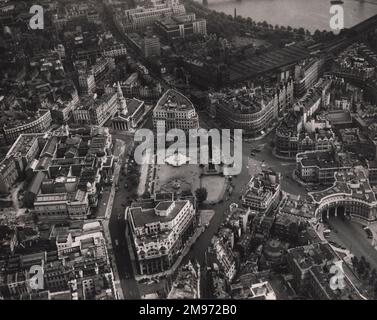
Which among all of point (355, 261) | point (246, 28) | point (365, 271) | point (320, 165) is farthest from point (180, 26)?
point (365, 271)

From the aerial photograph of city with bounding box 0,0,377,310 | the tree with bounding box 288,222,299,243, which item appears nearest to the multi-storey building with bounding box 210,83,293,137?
the aerial photograph of city with bounding box 0,0,377,310

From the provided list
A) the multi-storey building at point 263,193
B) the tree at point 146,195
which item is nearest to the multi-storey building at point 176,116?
the tree at point 146,195

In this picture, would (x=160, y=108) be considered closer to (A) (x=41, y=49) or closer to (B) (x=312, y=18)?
(A) (x=41, y=49)

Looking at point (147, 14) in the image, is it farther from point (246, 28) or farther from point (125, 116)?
point (125, 116)

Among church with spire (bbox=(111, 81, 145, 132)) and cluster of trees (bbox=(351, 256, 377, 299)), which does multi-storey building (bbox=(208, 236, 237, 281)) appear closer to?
cluster of trees (bbox=(351, 256, 377, 299))

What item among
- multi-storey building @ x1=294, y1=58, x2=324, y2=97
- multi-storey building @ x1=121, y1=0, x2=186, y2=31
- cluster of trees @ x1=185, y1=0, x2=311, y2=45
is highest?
multi-storey building @ x1=121, y1=0, x2=186, y2=31

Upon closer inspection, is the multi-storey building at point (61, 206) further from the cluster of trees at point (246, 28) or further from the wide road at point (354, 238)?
the cluster of trees at point (246, 28)

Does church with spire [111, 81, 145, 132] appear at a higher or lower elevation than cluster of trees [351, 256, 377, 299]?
higher

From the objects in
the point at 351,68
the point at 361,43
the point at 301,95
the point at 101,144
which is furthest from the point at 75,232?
the point at 361,43
